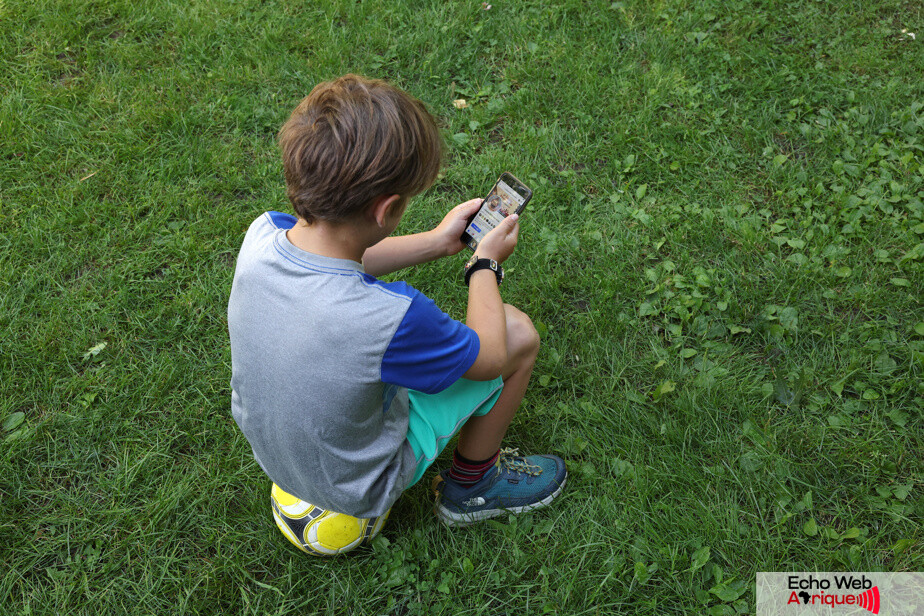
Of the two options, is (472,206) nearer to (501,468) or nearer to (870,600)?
(501,468)

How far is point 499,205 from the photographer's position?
214 centimetres

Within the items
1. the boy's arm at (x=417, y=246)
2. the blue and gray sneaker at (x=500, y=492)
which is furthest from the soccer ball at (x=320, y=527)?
the boy's arm at (x=417, y=246)

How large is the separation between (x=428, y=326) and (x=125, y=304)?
180 centimetres

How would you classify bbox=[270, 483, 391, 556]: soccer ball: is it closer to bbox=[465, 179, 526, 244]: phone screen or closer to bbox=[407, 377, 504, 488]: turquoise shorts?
bbox=[407, 377, 504, 488]: turquoise shorts

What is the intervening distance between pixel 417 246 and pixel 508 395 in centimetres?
56

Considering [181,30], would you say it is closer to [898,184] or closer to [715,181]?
[715,181]

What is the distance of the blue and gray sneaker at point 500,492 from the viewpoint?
212 centimetres

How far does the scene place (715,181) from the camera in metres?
3.05

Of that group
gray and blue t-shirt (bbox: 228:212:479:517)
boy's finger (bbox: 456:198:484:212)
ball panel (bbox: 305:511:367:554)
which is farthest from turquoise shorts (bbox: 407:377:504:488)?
boy's finger (bbox: 456:198:484:212)

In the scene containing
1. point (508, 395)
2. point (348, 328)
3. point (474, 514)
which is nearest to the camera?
point (348, 328)

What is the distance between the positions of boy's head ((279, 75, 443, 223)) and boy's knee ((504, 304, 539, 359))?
56 cm

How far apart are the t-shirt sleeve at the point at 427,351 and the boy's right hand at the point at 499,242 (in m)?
0.37

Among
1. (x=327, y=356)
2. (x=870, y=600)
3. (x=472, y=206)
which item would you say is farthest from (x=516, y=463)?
(x=870, y=600)

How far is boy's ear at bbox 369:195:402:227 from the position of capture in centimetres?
159
